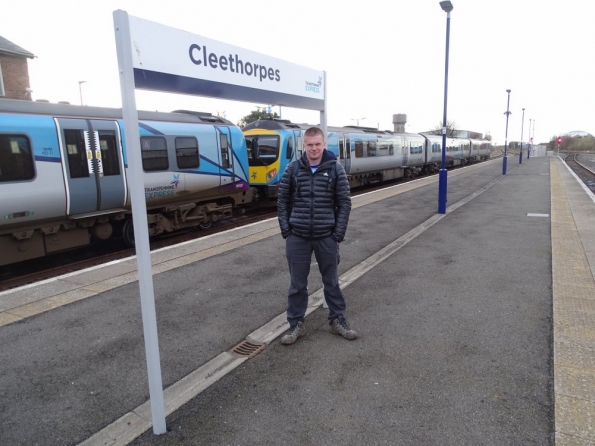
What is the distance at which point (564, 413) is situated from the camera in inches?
108

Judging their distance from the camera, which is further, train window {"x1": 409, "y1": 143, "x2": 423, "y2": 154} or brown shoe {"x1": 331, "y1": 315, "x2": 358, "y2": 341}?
train window {"x1": 409, "y1": 143, "x2": 423, "y2": 154}

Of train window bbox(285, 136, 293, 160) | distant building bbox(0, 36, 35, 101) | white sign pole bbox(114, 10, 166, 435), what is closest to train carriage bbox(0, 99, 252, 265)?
train window bbox(285, 136, 293, 160)

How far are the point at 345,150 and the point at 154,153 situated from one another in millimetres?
10102

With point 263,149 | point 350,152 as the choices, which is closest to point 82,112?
point 263,149

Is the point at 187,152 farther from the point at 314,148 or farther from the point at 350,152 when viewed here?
the point at 350,152

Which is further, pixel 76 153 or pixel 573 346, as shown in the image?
pixel 76 153

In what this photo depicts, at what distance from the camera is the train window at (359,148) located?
59.1ft

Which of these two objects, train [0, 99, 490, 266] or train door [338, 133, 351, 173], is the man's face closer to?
train [0, 99, 490, 266]

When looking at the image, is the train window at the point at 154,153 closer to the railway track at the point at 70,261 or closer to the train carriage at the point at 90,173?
the train carriage at the point at 90,173

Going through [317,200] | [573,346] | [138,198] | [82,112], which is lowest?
[573,346]

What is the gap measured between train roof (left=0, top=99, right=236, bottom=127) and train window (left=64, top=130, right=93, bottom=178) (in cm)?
37

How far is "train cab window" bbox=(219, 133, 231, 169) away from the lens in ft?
33.0

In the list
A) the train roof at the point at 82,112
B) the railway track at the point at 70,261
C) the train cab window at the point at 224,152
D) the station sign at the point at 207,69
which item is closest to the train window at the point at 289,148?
the train cab window at the point at 224,152

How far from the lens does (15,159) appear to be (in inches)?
245
